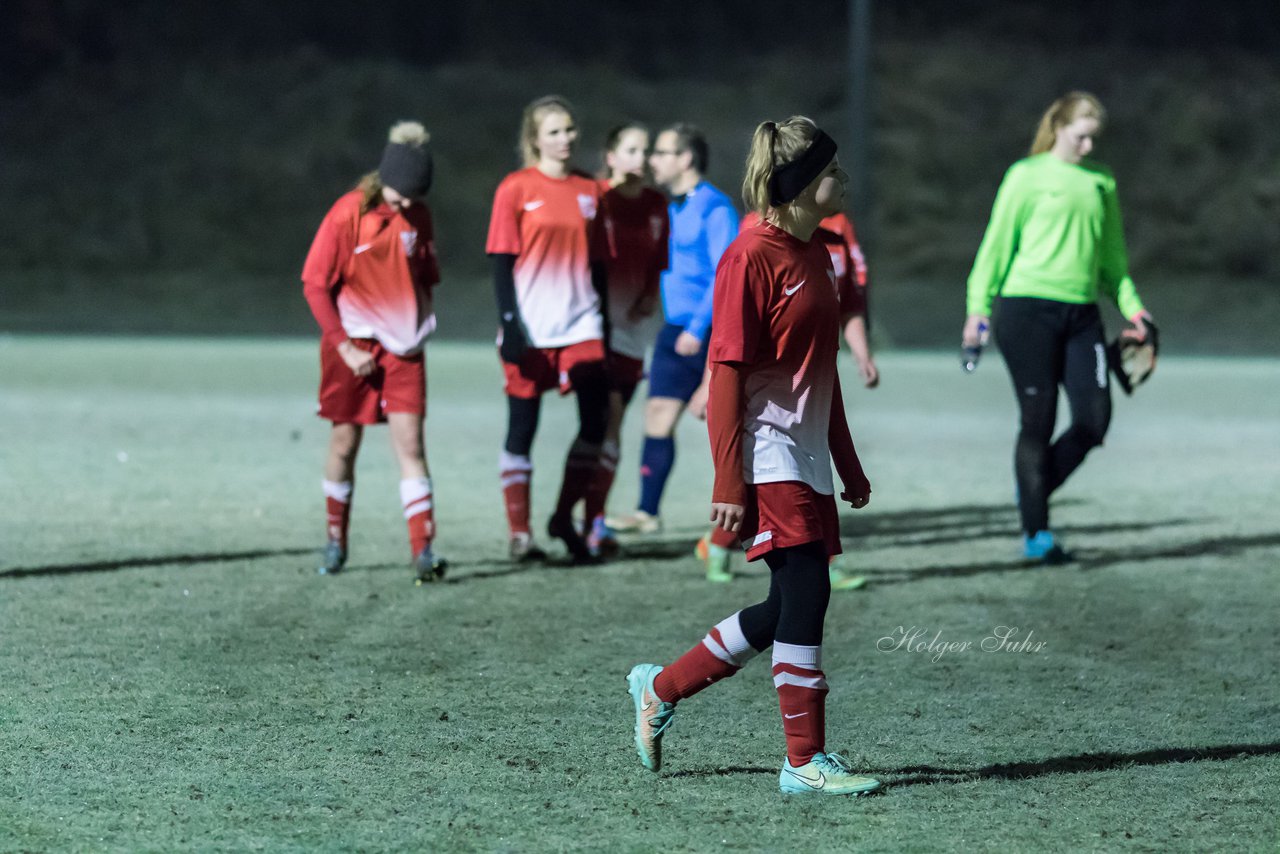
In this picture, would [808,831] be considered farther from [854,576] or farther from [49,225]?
[49,225]

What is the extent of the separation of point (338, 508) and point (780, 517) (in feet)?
12.5

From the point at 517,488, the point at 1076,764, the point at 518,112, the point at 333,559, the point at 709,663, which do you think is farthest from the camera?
the point at 518,112

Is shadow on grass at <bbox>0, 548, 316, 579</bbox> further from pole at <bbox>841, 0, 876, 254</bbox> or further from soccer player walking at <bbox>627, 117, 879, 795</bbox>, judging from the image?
pole at <bbox>841, 0, 876, 254</bbox>

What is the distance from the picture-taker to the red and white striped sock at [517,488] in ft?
28.2

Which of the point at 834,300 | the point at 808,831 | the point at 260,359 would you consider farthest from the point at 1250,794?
the point at 260,359

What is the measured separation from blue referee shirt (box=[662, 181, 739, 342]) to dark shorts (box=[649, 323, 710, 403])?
0.97 feet

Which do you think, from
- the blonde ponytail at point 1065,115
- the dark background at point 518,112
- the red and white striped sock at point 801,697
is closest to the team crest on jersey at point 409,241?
the blonde ponytail at point 1065,115

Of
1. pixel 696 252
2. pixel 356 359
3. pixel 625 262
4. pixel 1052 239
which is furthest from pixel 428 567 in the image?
pixel 1052 239

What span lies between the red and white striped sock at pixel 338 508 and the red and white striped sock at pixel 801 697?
3.70 meters

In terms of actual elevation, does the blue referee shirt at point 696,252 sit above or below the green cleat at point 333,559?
above

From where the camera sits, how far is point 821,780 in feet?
16.1

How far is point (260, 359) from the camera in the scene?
19500 millimetres

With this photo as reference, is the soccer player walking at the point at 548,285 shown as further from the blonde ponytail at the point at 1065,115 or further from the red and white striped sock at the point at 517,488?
the blonde ponytail at the point at 1065,115

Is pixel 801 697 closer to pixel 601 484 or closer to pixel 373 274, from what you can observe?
pixel 373 274
